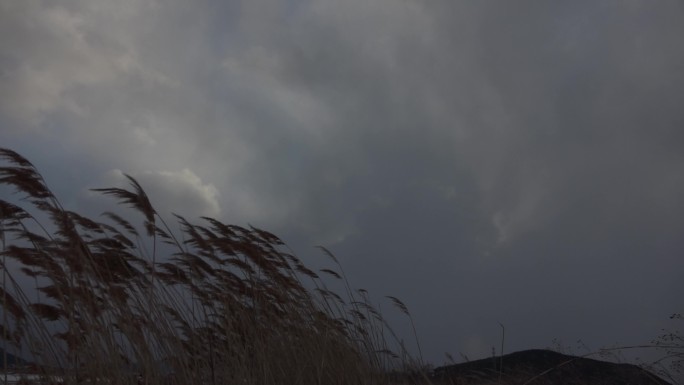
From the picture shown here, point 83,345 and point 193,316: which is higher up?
point 193,316

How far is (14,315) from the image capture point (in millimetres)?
4160

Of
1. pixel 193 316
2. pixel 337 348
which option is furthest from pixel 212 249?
pixel 337 348

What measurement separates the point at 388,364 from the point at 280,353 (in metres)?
0.88

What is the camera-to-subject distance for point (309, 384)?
4750mm

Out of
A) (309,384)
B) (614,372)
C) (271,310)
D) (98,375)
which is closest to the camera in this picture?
(98,375)

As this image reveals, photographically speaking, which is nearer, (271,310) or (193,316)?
(193,316)

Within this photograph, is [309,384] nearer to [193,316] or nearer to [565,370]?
[193,316]

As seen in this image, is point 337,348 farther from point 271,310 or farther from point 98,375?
point 98,375

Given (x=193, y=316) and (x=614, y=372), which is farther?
(x=614, y=372)

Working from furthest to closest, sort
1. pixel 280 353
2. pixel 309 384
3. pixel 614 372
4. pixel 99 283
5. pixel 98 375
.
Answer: pixel 614 372 < pixel 280 353 < pixel 309 384 < pixel 99 283 < pixel 98 375

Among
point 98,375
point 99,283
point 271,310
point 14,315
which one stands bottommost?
point 98,375

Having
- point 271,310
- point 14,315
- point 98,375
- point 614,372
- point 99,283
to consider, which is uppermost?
point 614,372

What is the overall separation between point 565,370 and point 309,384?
17.1 ft

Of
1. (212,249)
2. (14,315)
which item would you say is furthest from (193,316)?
(14,315)
